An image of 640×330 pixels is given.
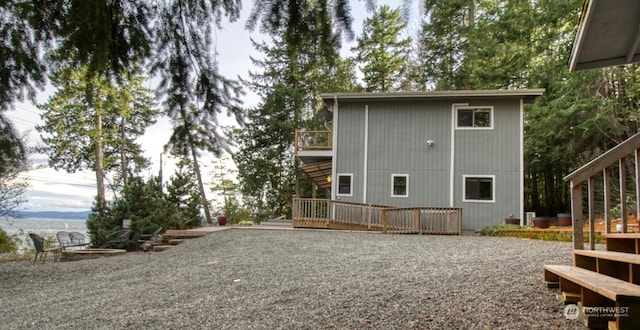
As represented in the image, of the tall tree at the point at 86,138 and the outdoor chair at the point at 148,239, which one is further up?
the tall tree at the point at 86,138

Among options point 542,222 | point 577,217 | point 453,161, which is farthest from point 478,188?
point 577,217

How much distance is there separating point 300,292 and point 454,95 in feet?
40.7

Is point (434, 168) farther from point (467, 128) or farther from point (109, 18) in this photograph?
point (109, 18)

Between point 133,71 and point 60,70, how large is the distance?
1.69 feet

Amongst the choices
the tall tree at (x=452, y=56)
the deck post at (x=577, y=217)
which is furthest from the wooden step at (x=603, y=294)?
the tall tree at (x=452, y=56)

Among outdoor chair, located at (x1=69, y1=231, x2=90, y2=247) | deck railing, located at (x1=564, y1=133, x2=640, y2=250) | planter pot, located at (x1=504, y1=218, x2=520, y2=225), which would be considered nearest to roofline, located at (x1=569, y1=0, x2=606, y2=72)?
deck railing, located at (x1=564, y1=133, x2=640, y2=250)

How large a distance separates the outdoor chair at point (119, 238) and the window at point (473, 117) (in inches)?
487

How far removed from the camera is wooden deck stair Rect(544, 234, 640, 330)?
2.44m

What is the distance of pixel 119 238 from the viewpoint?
13.0 metres

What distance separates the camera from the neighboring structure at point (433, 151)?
15.2 m

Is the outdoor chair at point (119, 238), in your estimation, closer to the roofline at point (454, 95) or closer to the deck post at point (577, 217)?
the roofline at point (454, 95)

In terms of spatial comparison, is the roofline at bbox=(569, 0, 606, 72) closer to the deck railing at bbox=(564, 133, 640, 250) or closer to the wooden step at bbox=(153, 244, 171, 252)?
the deck railing at bbox=(564, 133, 640, 250)

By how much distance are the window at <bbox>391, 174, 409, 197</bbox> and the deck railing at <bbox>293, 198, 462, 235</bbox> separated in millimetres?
1331

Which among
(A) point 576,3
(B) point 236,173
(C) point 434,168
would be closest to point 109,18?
(C) point 434,168
